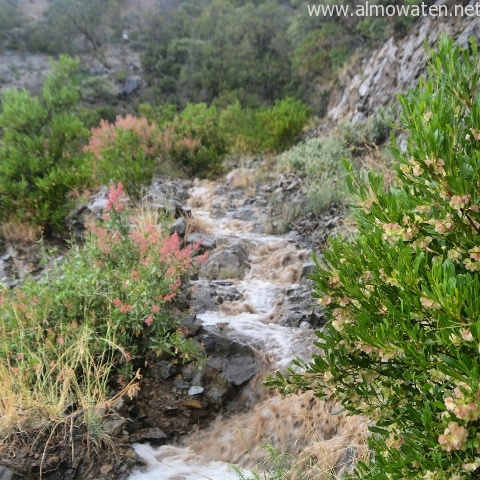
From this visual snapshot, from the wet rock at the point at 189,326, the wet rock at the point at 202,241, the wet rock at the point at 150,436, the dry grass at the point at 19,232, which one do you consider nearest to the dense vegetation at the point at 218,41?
the wet rock at the point at 202,241

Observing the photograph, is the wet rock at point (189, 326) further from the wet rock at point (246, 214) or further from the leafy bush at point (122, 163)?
the wet rock at point (246, 214)

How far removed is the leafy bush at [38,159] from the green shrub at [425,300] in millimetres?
4747

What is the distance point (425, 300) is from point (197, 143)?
9.84 meters

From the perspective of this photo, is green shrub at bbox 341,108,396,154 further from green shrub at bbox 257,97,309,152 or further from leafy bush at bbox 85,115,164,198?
leafy bush at bbox 85,115,164,198

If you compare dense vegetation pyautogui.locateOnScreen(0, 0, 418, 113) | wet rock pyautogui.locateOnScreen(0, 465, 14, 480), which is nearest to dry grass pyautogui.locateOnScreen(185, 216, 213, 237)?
wet rock pyautogui.locateOnScreen(0, 465, 14, 480)

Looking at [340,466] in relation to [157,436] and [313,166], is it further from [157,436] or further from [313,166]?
[313,166]

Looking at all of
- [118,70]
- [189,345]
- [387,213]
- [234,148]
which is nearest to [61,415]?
[189,345]

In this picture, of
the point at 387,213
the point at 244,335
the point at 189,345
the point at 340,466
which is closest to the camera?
the point at 387,213

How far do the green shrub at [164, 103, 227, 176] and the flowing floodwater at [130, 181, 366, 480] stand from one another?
450cm

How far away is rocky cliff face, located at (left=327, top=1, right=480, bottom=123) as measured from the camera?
9.38 meters

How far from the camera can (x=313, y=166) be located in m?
8.89

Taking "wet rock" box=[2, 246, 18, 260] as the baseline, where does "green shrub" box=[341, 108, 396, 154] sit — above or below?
above

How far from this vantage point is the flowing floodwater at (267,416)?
283 cm

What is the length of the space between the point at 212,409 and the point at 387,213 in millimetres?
2676
